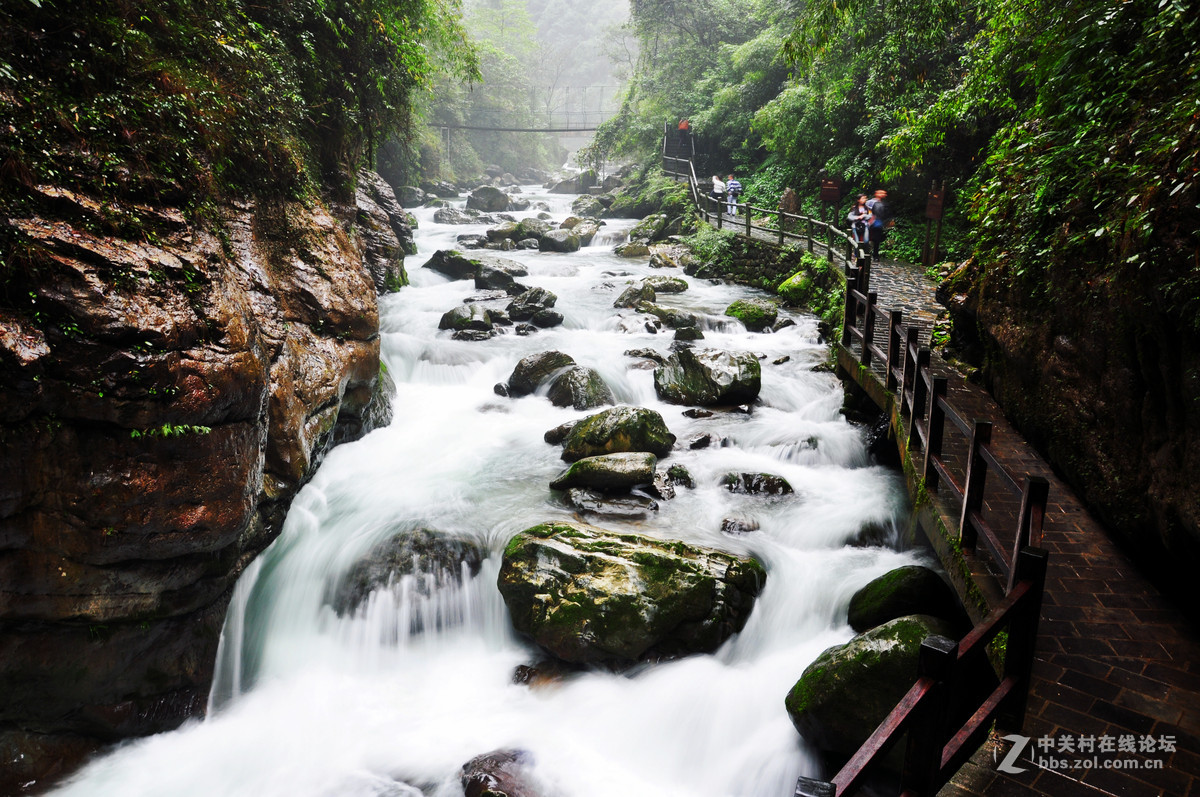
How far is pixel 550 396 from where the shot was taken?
11492mm

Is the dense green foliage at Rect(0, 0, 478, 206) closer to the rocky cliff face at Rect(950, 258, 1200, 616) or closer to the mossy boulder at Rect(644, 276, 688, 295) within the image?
the rocky cliff face at Rect(950, 258, 1200, 616)

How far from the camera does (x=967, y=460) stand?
5.45 meters

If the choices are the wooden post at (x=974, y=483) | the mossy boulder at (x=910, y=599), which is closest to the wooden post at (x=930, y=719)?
the wooden post at (x=974, y=483)

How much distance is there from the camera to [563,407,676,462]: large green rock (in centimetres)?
906

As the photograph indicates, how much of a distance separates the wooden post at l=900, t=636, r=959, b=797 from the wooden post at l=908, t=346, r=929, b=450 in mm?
3896

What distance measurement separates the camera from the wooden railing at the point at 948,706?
2561mm

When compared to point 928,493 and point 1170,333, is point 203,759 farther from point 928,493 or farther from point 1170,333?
point 1170,333

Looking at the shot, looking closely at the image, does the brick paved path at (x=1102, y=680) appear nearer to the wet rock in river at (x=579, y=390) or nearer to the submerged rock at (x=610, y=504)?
the submerged rock at (x=610, y=504)

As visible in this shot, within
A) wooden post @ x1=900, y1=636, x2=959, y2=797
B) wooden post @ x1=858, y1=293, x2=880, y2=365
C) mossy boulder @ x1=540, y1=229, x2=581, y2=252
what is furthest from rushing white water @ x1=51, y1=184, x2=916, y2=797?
mossy boulder @ x1=540, y1=229, x2=581, y2=252

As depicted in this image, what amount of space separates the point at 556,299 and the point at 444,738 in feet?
40.4

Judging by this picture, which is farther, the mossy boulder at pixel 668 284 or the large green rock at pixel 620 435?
the mossy boulder at pixel 668 284

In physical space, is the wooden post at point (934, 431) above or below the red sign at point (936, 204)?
below

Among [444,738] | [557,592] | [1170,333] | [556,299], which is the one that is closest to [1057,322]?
[1170,333]

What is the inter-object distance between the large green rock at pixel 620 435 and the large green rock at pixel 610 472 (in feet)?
1.62
